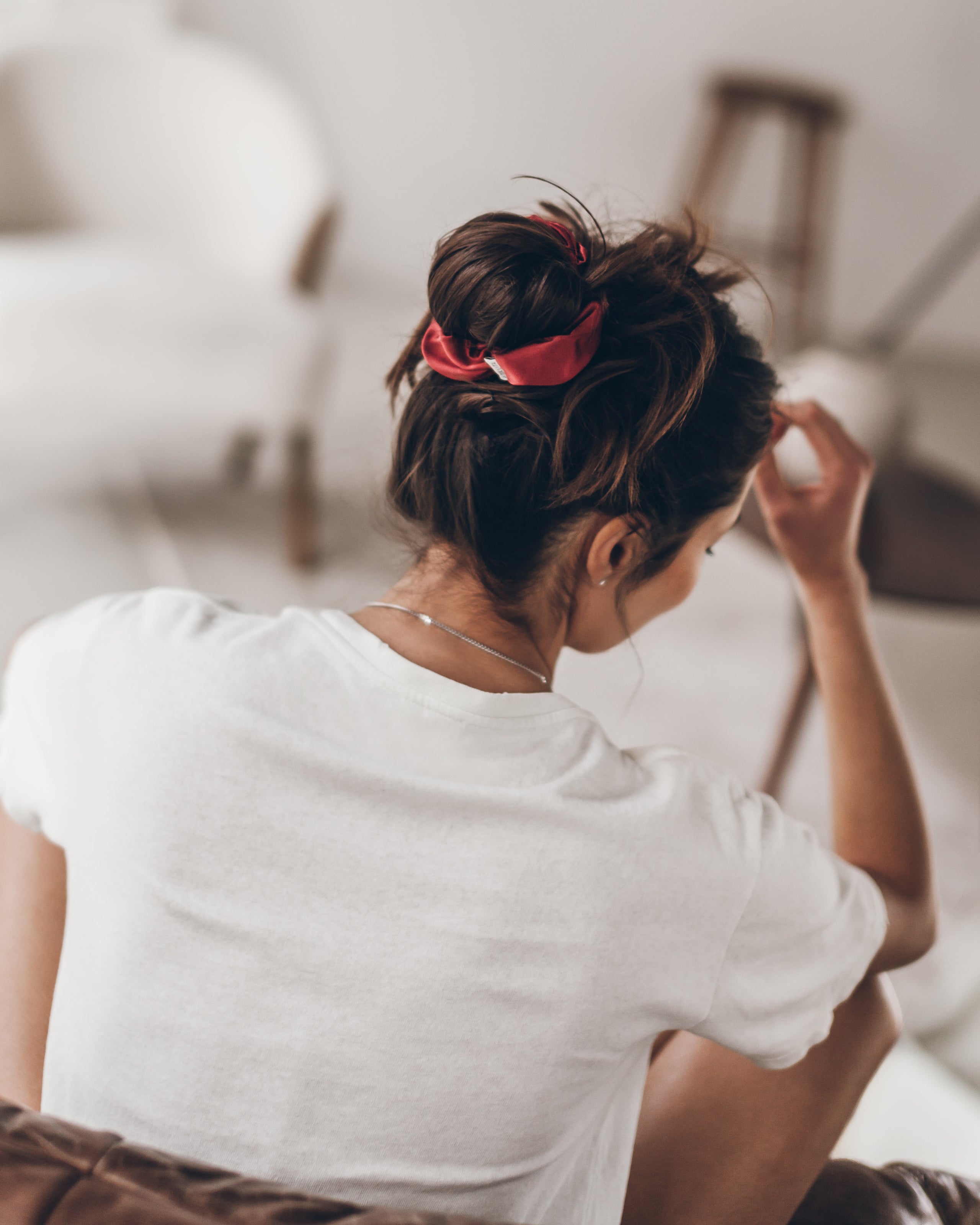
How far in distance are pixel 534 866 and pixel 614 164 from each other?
330 centimetres

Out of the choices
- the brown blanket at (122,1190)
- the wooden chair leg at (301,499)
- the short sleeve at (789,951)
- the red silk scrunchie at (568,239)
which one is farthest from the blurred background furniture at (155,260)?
the brown blanket at (122,1190)

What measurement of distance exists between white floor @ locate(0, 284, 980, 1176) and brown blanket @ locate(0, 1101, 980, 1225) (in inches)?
34.2

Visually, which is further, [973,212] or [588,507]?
[973,212]

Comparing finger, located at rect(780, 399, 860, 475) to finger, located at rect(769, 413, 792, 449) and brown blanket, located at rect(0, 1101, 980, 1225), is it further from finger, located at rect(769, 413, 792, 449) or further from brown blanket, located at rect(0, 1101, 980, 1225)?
brown blanket, located at rect(0, 1101, 980, 1225)

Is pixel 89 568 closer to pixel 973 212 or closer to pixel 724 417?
pixel 724 417

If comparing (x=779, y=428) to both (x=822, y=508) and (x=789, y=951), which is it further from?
(x=789, y=951)

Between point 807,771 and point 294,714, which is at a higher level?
point 294,714

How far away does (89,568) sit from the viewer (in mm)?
1896

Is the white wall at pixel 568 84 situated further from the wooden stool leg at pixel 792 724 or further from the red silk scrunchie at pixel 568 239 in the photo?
the red silk scrunchie at pixel 568 239

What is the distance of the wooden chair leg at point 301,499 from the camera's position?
6.53 ft

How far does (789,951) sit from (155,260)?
5.97 feet

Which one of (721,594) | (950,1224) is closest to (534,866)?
(950,1224)

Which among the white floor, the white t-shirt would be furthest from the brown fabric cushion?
the white floor

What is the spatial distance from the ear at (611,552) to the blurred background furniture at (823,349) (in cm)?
19
